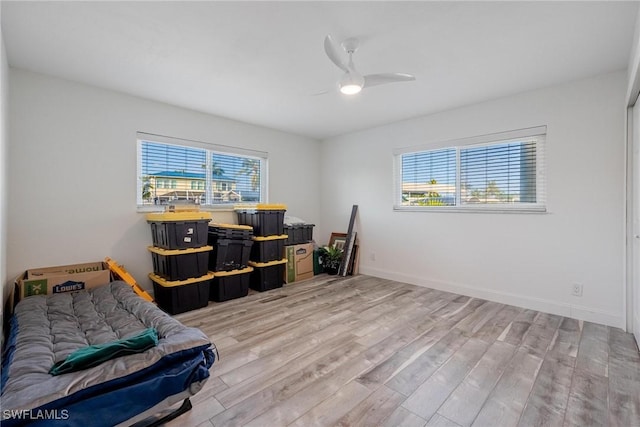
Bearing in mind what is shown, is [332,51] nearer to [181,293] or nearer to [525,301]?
[181,293]

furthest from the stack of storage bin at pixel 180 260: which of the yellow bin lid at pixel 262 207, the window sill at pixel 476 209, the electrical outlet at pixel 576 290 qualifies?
the electrical outlet at pixel 576 290

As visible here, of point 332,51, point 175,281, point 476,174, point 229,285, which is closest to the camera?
point 332,51

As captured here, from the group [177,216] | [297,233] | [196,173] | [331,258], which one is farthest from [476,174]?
[196,173]

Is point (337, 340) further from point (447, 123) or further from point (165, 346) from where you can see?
point (447, 123)

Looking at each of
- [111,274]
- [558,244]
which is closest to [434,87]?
[558,244]

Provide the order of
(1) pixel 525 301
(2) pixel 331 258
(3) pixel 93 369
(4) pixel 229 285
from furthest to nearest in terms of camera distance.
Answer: (2) pixel 331 258 < (4) pixel 229 285 < (1) pixel 525 301 < (3) pixel 93 369

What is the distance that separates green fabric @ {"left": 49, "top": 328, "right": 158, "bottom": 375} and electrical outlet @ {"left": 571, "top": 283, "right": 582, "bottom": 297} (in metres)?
3.79

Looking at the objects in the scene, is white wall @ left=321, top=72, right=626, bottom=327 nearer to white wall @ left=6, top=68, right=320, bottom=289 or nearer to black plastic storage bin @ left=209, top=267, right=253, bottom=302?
black plastic storage bin @ left=209, top=267, right=253, bottom=302

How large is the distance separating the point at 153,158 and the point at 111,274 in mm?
1461

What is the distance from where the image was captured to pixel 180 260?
310 centimetres

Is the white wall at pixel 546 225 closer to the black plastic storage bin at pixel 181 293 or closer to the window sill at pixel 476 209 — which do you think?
the window sill at pixel 476 209

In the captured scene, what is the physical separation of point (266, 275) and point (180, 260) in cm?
119

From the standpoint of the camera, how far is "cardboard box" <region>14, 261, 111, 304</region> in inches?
98.9

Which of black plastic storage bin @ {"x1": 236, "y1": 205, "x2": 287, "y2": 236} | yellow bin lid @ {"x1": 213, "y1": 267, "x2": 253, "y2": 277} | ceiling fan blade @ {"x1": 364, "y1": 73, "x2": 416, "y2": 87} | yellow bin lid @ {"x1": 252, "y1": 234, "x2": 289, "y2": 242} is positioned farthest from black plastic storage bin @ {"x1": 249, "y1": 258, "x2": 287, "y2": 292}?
ceiling fan blade @ {"x1": 364, "y1": 73, "x2": 416, "y2": 87}
